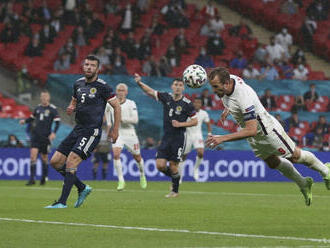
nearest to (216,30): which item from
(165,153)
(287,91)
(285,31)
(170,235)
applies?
(285,31)

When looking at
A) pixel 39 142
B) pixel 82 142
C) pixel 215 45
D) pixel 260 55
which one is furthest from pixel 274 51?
pixel 82 142

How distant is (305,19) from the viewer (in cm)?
3456

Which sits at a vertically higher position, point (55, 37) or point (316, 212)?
point (55, 37)

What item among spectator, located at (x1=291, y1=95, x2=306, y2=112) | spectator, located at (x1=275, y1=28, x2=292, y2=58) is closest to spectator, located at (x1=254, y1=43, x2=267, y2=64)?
spectator, located at (x1=275, y1=28, x2=292, y2=58)

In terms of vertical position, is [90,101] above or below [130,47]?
below

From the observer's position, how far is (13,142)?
25.5 m

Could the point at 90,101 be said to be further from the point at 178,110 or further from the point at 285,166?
the point at 178,110

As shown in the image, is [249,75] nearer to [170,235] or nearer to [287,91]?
[287,91]

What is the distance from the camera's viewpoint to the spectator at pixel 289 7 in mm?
34938

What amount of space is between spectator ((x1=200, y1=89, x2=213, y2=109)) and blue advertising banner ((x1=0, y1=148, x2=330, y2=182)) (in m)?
1.70

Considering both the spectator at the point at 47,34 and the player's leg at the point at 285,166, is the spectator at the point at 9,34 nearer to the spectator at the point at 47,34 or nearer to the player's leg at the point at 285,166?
the spectator at the point at 47,34

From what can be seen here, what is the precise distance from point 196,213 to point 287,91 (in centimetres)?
1714

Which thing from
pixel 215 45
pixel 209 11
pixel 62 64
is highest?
pixel 209 11

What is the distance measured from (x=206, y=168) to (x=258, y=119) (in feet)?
50.5
